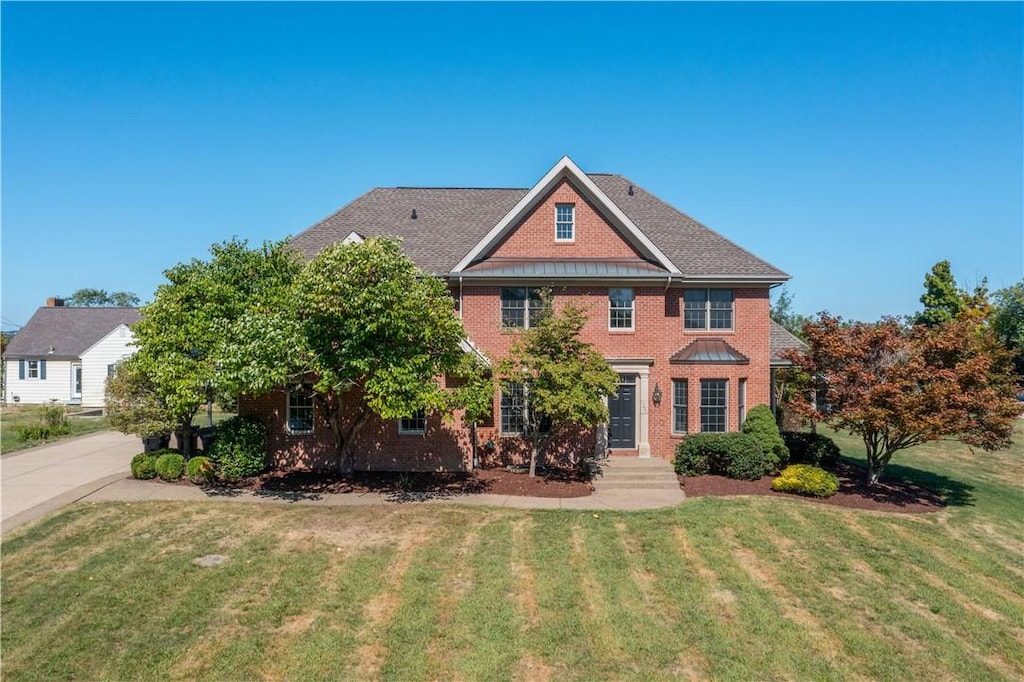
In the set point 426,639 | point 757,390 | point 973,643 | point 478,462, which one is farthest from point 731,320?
point 426,639

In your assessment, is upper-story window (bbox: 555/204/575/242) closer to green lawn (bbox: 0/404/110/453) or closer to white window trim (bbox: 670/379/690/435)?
white window trim (bbox: 670/379/690/435)

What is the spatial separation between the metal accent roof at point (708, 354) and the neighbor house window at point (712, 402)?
2.64 feet

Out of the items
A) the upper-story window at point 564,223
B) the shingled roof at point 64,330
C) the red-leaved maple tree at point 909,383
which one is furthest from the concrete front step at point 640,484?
the shingled roof at point 64,330

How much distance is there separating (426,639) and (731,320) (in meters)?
15.9

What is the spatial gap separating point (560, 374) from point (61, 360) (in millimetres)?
39327

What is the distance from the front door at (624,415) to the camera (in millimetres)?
19969

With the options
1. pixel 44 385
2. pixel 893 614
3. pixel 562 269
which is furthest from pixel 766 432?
pixel 44 385

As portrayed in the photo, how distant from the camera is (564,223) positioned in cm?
2023

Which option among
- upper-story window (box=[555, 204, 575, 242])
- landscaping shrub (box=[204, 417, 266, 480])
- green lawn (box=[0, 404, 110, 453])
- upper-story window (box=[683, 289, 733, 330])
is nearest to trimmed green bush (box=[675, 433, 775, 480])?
upper-story window (box=[683, 289, 733, 330])

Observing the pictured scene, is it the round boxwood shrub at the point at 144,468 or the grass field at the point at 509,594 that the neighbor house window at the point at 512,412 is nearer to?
the grass field at the point at 509,594

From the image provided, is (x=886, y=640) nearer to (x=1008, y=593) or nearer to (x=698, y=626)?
(x=698, y=626)

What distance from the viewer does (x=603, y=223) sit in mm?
20141

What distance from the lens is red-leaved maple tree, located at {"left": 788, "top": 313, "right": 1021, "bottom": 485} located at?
15.1m

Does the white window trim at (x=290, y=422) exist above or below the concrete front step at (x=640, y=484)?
above
